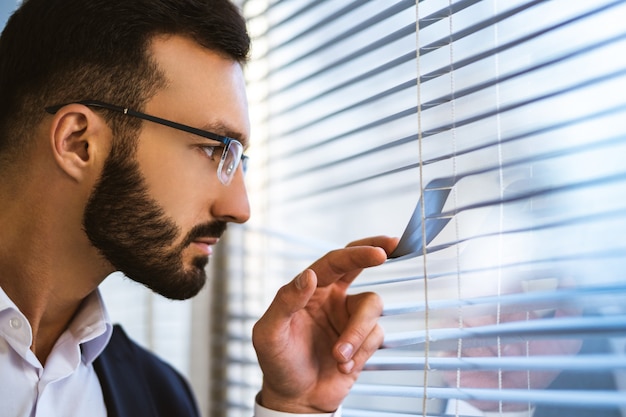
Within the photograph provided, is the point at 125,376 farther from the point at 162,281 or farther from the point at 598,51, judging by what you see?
the point at 598,51

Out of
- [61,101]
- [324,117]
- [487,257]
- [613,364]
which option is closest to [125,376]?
[61,101]

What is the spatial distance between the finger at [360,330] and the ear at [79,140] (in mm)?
593

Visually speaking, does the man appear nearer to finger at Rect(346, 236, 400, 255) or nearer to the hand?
the hand

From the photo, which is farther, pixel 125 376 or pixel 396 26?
pixel 125 376

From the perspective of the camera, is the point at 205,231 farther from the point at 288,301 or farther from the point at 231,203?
the point at 288,301

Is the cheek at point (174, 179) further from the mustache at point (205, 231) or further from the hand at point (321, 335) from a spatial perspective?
the hand at point (321, 335)

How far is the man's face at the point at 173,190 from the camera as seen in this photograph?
1.24 meters

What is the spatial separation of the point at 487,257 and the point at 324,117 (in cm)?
52

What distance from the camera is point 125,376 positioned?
1.43m

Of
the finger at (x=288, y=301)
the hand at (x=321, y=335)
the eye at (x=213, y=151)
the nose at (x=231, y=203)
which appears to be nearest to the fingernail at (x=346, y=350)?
the hand at (x=321, y=335)

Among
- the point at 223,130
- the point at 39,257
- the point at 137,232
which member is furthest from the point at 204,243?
the point at 39,257

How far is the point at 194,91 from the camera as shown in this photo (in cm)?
125

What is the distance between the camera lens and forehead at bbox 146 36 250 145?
1.25 meters

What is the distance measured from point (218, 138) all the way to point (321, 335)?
0.44 meters
